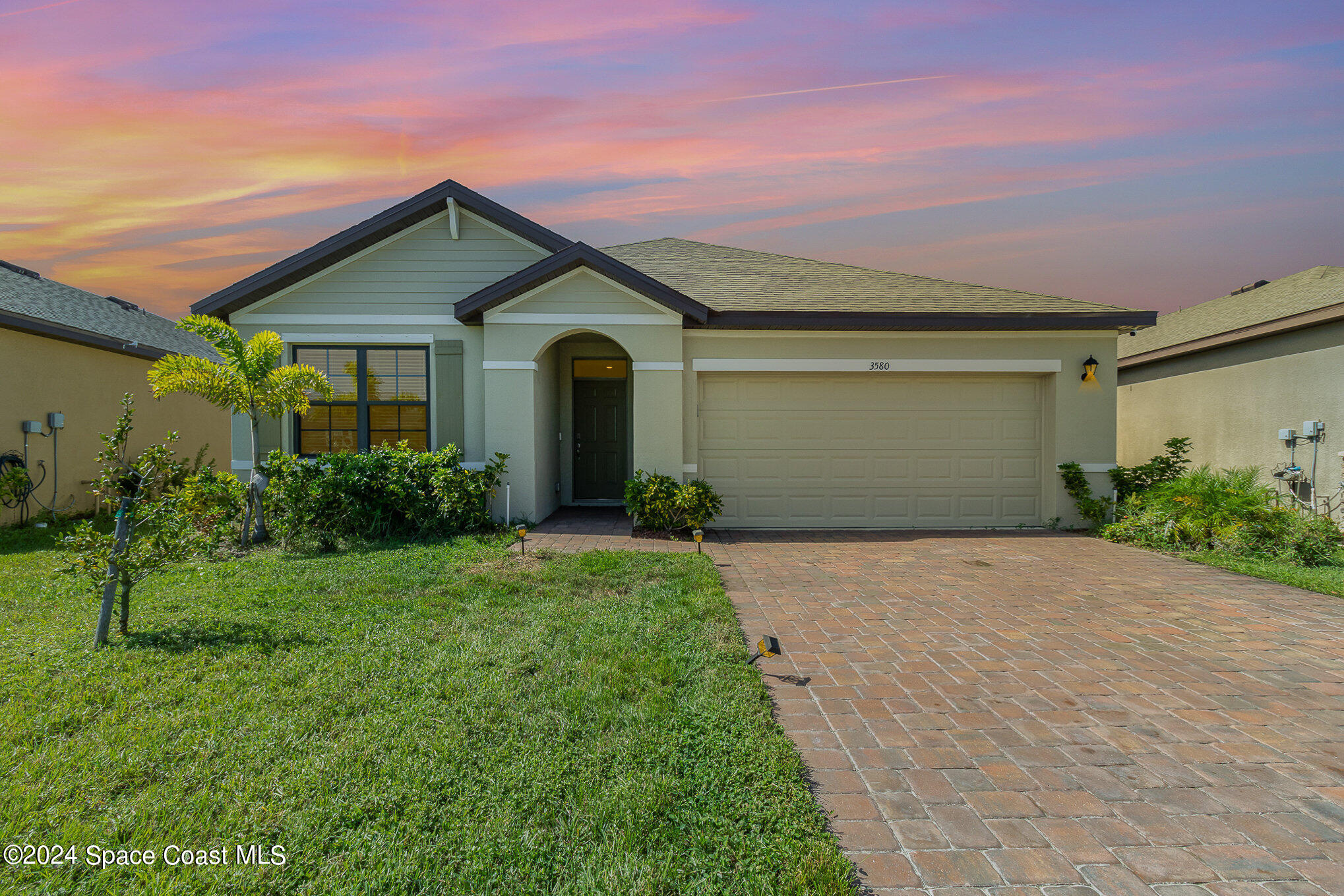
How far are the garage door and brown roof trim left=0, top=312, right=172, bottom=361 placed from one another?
424 inches

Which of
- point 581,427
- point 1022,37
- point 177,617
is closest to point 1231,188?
point 1022,37

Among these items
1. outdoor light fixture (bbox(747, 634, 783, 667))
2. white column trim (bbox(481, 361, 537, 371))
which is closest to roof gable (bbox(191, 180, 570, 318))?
white column trim (bbox(481, 361, 537, 371))

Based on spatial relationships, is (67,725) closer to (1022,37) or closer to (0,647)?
(0,647)

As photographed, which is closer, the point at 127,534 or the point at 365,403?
the point at 127,534

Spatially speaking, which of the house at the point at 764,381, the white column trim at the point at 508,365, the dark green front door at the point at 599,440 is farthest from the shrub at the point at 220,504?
the dark green front door at the point at 599,440

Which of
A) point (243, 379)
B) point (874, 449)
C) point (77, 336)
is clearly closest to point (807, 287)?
point (874, 449)

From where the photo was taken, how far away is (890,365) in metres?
9.66

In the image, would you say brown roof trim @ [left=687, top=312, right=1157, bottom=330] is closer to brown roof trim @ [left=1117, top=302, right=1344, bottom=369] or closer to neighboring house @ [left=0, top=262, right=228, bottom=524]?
brown roof trim @ [left=1117, top=302, right=1344, bottom=369]

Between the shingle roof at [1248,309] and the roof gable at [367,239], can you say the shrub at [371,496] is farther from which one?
the shingle roof at [1248,309]

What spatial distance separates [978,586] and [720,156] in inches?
270

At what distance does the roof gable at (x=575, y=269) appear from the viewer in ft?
28.6

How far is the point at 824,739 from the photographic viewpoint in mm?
3105

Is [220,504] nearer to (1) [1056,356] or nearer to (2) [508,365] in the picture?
(2) [508,365]

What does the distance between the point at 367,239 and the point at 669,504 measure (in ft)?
20.1
